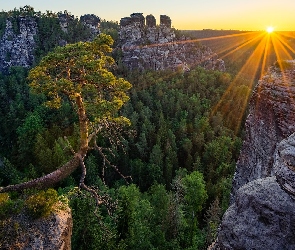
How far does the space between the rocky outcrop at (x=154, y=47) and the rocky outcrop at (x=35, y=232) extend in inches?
3411

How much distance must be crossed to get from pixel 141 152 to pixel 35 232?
147ft

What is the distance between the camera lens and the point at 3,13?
123 m

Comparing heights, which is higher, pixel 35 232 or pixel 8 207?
pixel 8 207

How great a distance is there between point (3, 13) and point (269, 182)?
445 ft

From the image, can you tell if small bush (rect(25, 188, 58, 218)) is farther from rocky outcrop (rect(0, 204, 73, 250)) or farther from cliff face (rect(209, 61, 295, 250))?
cliff face (rect(209, 61, 295, 250))

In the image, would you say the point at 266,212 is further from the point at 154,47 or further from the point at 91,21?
the point at 91,21

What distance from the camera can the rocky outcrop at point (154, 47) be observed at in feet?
335

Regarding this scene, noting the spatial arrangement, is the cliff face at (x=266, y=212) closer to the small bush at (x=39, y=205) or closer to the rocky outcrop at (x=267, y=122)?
the small bush at (x=39, y=205)

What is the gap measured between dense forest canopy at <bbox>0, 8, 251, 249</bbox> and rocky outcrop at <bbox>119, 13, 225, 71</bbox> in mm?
6135

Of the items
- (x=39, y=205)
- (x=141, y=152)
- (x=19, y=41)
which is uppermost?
(x=19, y=41)

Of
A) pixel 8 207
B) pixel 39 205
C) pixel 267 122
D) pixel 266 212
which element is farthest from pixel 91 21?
pixel 266 212

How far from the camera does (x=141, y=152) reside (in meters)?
59.7

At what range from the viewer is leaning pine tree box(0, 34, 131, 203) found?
15938mm

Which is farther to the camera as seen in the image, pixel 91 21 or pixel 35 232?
pixel 91 21
